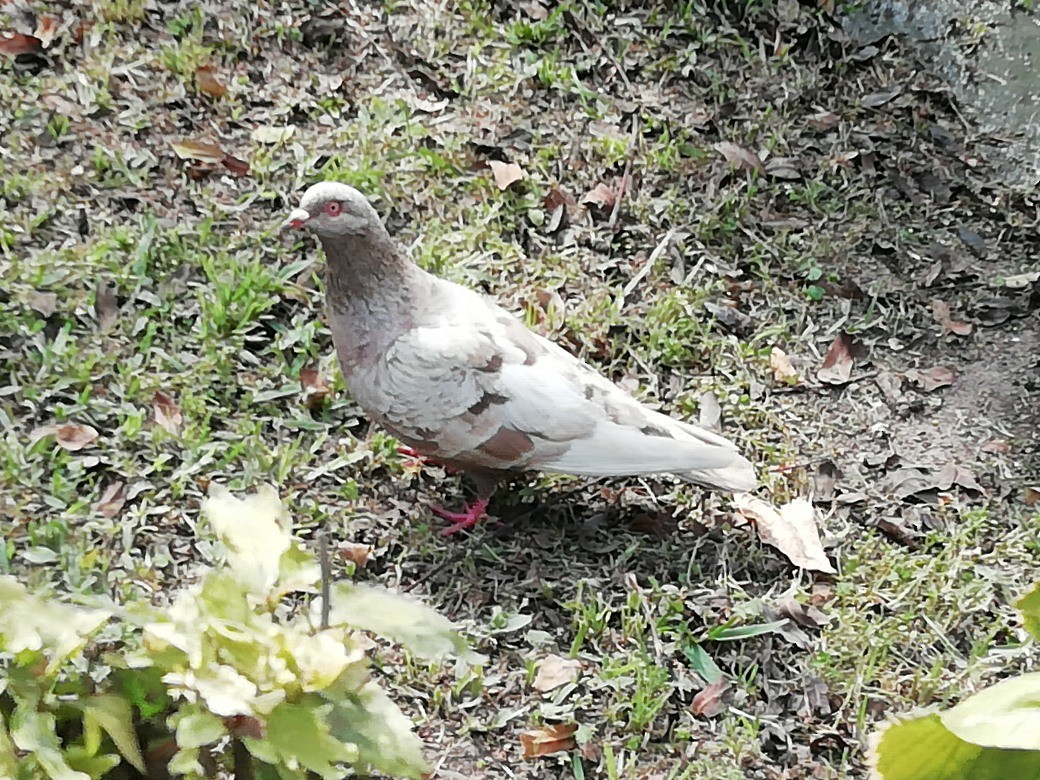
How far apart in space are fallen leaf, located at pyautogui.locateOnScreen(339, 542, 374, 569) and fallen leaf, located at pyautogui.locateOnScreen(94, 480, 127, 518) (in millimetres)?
608

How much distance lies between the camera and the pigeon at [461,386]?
2.73m

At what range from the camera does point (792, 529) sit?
3.05 meters

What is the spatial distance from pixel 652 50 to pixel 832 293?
4.46 feet

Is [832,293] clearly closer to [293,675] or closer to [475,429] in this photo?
[475,429]

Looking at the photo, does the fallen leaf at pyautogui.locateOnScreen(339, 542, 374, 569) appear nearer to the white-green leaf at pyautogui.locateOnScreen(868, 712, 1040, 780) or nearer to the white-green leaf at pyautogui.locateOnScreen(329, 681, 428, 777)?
the white-green leaf at pyautogui.locateOnScreen(329, 681, 428, 777)

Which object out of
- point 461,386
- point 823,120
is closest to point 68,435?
point 461,386

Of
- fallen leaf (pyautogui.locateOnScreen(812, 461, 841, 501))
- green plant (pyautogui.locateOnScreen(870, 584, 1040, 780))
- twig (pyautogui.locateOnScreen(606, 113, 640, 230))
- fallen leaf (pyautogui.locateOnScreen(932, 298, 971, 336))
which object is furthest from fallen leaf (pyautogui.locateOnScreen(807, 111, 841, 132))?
green plant (pyautogui.locateOnScreen(870, 584, 1040, 780))

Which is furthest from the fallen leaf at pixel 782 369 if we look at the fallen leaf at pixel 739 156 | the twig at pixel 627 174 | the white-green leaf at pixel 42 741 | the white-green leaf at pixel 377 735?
the white-green leaf at pixel 42 741

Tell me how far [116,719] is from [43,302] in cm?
211

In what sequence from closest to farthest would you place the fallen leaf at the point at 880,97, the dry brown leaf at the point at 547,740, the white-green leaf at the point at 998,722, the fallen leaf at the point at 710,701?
the white-green leaf at the point at 998,722 → the dry brown leaf at the point at 547,740 → the fallen leaf at the point at 710,701 → the fallen leaf at the point at 880,97

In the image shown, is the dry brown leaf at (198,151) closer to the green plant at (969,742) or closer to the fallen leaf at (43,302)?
the fallen leaf at (43,302)

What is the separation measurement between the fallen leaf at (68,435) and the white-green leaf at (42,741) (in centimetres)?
171

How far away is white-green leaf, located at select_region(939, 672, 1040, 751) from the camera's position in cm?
102

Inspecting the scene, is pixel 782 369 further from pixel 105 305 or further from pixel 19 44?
pixel 19 44
